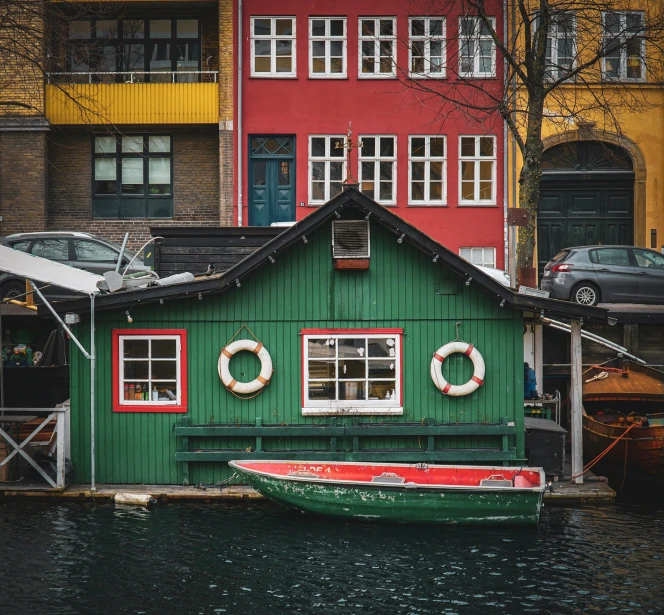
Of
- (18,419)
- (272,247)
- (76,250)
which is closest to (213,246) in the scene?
(272,247)

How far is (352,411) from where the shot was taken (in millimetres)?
18328

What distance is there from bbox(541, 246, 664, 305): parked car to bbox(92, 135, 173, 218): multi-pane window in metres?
13.1

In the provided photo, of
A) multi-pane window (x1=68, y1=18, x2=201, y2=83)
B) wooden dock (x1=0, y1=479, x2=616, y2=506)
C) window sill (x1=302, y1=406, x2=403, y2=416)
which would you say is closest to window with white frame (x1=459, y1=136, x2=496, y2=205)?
multi-pane window (x1=68, y1=18, x2=201, y2=83)

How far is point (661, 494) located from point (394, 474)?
581 cm

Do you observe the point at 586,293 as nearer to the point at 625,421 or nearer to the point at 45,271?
the point at 625,421

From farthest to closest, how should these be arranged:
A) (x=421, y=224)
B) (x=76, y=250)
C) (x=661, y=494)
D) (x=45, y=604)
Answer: (x=421, y=224) < (x=76, y=250) < (x=661, y=494) < (x=45, y=604)

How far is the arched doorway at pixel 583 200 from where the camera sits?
32531 mm

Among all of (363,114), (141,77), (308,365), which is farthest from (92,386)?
(141,77)

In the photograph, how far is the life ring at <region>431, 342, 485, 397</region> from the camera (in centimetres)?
1822

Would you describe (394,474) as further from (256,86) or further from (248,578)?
(256,86)

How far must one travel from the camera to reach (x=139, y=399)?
1852 centimetres

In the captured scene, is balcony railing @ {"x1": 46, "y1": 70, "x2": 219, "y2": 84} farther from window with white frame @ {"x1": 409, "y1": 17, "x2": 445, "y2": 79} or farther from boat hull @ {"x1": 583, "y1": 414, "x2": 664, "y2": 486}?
boat hull @ {"x1": 583, "y1": 414, "x2": 664, "y2": 486}

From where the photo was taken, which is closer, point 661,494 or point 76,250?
point 661,494

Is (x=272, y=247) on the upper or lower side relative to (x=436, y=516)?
upper
